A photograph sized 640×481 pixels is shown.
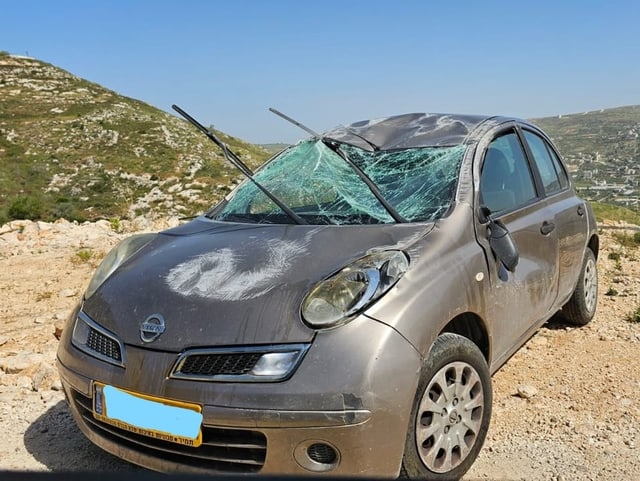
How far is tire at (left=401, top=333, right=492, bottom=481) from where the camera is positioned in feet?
6.96

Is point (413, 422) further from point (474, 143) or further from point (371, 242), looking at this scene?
point (474, 143)

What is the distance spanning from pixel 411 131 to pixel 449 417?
1.86 m

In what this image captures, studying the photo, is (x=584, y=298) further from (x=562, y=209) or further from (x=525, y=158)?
(x=525, y=158)

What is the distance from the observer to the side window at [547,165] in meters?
3.81

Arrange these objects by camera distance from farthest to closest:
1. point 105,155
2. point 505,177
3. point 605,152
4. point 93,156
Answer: point 105,155 < point 93,156 < point 605,152 < point 505,177

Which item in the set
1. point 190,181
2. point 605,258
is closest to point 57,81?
point 190,181

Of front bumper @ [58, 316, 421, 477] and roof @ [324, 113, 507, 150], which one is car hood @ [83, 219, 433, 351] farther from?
roof @ [324, 113, 507, 150]

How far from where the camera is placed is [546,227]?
3428 millimetres

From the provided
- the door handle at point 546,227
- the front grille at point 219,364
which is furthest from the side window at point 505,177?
the front grille at point 219,364

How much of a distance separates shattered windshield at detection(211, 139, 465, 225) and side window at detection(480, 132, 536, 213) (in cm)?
20

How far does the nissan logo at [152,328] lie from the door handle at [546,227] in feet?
Answer: 7.40

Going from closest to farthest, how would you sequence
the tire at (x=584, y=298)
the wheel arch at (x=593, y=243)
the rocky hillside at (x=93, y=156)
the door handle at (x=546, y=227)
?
the door handle at (x=546, y=227)
the tire at (x=584, y=298)
the wheel arch at (x=593, y=243)
the rocky hillside at (x=93, y=156)

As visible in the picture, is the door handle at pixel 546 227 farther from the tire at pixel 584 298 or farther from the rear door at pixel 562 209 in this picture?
the tire at pixel 584 298

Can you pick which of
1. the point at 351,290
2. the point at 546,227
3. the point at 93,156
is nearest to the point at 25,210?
the point at 93,156
